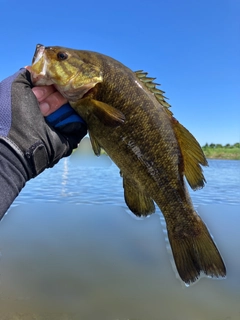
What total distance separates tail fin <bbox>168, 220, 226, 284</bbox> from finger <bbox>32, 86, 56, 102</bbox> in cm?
163

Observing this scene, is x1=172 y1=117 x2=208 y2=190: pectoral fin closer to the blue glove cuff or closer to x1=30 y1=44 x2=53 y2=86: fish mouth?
the blue glove cuff

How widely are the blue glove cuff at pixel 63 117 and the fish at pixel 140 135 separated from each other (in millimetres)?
48

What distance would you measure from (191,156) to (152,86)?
0.72 meters

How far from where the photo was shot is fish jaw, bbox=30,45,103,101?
8.62 ft

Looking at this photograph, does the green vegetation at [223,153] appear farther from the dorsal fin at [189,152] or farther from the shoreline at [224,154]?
the dorsal fin at [189,152]

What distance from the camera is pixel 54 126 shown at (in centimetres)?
258

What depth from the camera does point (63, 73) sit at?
271 centimetres

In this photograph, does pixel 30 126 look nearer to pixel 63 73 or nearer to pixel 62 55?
pixel 63 73

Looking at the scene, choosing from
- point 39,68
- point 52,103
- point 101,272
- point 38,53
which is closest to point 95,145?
point 52,103

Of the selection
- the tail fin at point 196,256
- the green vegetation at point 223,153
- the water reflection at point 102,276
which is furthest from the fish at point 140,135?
the green vegetation at point 223,153

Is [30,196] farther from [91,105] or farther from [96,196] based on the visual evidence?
[91,105]

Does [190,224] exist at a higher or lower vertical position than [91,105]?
lower

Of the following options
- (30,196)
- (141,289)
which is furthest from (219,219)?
(30,196)

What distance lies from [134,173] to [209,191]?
15.9 m
